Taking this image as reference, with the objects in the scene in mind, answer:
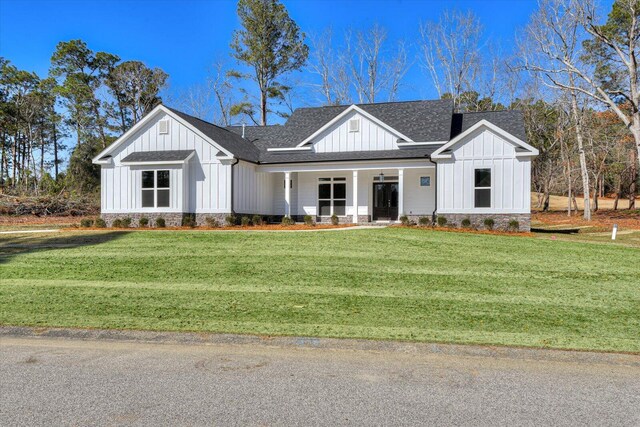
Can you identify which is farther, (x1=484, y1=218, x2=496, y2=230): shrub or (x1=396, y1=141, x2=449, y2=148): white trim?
(x1=396, y1=141, x2=449, y2=148): white trim

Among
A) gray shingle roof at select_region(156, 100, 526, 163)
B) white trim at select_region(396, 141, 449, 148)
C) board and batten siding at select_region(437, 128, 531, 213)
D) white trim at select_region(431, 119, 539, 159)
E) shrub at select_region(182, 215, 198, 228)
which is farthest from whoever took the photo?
gray shingle roof at select_region(156, 100, 526, 163)

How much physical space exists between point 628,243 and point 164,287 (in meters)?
14.2

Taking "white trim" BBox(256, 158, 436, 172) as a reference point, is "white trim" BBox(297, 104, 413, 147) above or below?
above

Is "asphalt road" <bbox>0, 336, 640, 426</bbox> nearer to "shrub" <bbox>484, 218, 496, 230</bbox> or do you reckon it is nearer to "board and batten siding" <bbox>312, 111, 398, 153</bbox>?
"shrub" <bbox>484, 218, 496, 230</bbox>

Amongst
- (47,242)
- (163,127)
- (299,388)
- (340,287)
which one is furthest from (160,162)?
(299,388)

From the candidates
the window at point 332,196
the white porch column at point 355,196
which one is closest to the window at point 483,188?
the white porch column at point 355,196

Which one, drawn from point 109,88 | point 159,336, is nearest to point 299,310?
point 159,336

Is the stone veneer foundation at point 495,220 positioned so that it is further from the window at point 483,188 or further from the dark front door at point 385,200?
the dark front door at point 385,200

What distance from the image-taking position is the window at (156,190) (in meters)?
21.7

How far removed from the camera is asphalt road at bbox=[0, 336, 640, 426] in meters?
3.91

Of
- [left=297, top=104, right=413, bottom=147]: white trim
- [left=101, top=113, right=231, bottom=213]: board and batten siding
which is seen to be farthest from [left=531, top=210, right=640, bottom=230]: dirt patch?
[left=101, top=113, right=231, bottom=213]: board and batten siding

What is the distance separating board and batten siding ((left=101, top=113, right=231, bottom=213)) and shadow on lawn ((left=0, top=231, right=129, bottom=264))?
505 cm

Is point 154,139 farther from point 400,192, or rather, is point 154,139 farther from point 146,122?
point 400,192

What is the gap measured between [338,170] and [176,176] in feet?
23.6
